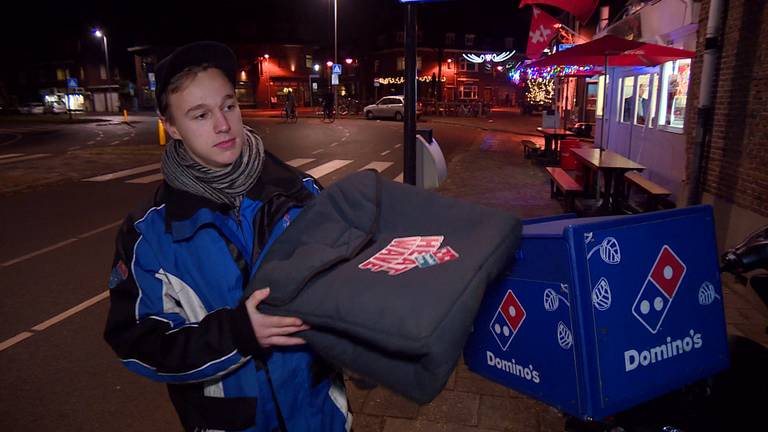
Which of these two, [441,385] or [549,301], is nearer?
[441,385]

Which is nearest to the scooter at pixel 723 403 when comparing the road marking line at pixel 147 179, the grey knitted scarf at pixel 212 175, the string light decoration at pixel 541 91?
the grey knitted scarf at pixel 212 175

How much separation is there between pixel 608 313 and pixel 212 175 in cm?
133

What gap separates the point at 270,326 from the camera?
1.26 metres

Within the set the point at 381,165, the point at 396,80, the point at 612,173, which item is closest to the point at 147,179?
the point at 381,165

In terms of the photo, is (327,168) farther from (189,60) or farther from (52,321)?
(189,60)

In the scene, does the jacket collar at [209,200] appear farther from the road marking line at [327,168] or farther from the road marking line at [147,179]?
the road marking line at [147,179]

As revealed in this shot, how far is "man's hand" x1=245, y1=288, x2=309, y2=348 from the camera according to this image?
1.23 meters

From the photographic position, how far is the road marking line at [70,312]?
460 cm

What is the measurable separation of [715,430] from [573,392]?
678 millimetres

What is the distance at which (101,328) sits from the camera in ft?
14.8

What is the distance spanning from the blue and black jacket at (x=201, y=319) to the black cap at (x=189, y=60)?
13.9 inches

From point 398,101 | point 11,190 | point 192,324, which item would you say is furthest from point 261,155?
point 398,101

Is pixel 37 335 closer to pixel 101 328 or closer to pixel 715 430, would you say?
pixel 101 328

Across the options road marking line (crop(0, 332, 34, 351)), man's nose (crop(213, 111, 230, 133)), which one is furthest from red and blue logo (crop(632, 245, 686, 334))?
road marking line (crop(0, 332, 34, 351))
